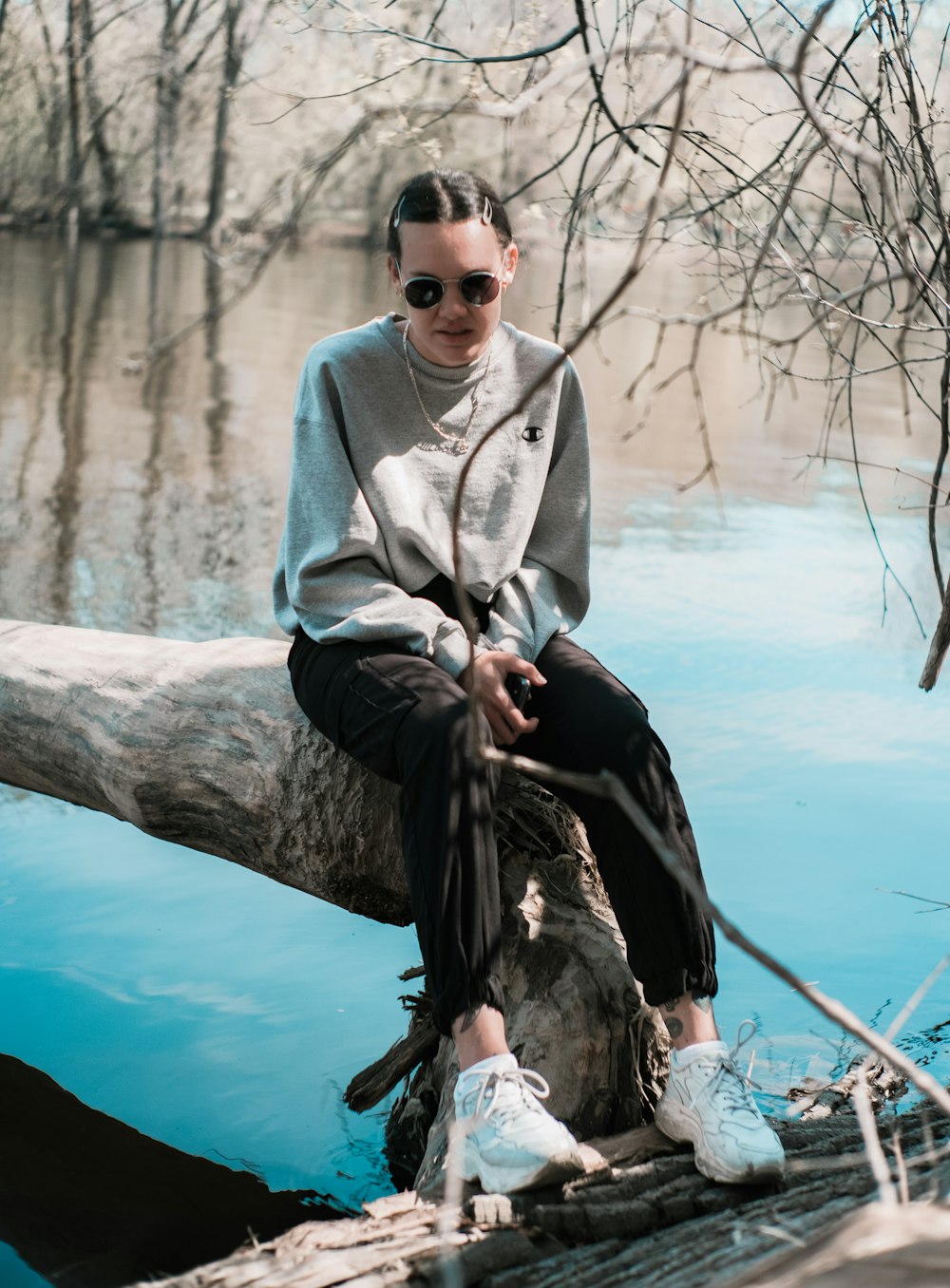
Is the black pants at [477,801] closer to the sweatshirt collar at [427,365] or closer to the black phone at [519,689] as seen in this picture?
the black phone at [519,689]

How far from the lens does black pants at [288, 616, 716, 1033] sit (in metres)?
1.78

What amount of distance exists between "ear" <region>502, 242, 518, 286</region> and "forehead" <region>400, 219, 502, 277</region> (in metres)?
0.09

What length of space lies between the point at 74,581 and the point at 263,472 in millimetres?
2103

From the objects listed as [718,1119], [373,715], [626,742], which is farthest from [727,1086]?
[373,715]

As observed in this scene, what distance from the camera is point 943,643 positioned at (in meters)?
2.31

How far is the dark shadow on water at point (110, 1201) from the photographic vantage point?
195cm

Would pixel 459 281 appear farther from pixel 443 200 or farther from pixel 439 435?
pixel 439 435

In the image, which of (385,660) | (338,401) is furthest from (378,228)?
(385,660)

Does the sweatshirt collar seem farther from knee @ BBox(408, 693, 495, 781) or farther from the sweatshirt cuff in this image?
knee @ BBox(408, 693, 495, 781)

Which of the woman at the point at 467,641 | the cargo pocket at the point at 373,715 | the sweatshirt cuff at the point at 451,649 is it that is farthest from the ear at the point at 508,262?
the cargo pocket at the point at 373,715

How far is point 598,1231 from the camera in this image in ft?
5.41

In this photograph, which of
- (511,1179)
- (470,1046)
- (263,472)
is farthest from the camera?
(263,472)

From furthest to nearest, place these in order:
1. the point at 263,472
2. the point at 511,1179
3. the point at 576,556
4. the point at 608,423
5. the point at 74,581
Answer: the point at 608,423, the point at 263,472, the point at 74,581, the point at 576,556, the point at 511,1179

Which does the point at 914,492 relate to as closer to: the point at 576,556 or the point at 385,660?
the point at 576,556
